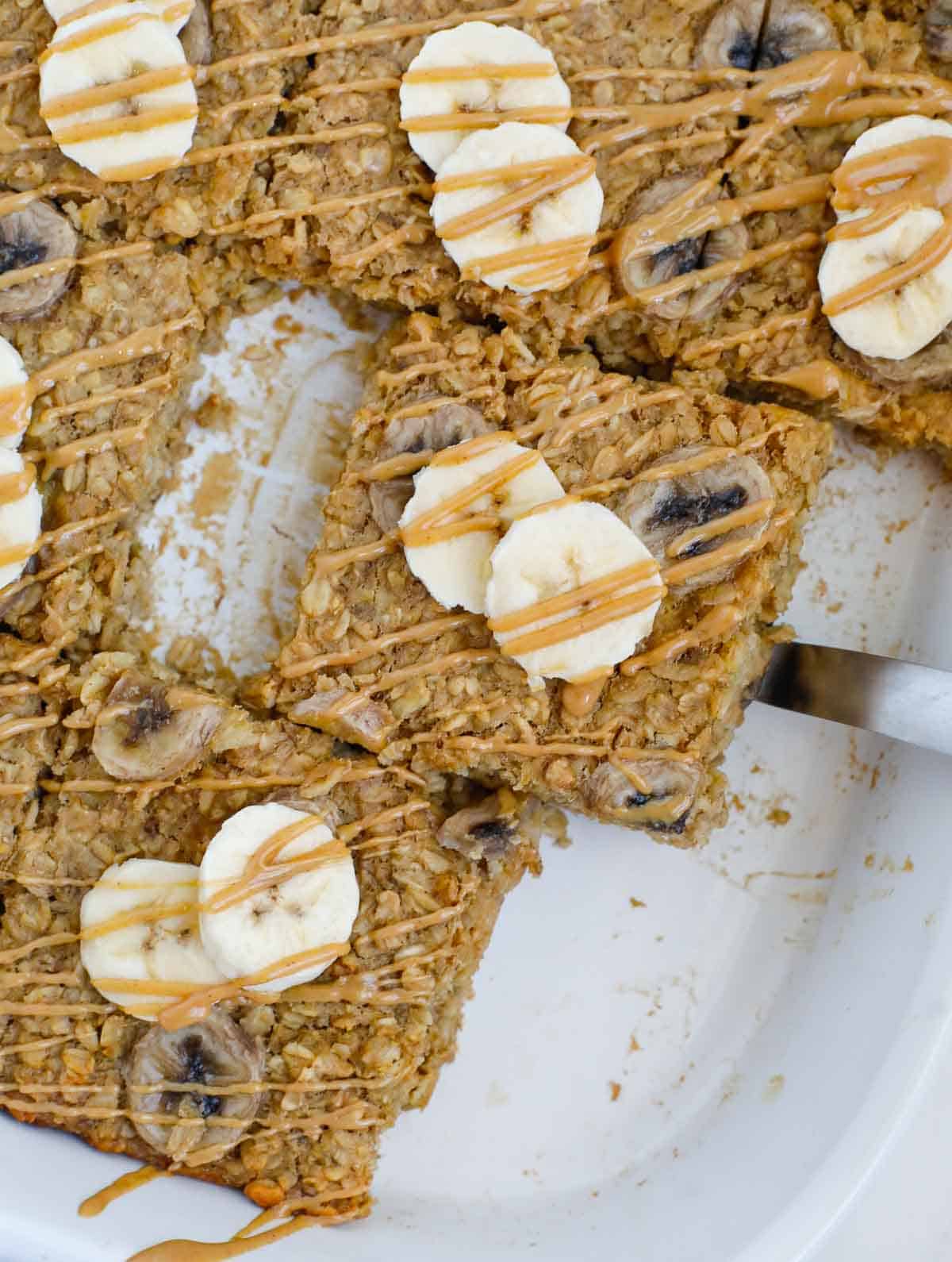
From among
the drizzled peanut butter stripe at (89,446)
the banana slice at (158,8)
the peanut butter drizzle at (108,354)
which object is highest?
the banana slice at (158,8)

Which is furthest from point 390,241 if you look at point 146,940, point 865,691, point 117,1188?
point 117,1188

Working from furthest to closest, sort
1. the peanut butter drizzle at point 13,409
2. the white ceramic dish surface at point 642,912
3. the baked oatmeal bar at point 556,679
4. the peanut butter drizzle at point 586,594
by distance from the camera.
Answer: the white ceramic dish surface at point 642,912, the peanut butter drizzle at point 13,409, the baked oatmeal bar at point 556,679, the peanut butter drizzle at point 586,594

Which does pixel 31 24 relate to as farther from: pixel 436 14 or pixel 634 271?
pixel 634 271

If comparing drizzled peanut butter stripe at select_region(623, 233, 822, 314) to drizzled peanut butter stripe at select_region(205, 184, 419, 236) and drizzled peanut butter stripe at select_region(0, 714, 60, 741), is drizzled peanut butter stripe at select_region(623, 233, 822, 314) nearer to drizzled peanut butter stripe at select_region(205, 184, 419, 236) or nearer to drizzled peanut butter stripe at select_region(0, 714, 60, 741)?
drizzled peanut butter stripe at select_region(205, 184, 419, 236)

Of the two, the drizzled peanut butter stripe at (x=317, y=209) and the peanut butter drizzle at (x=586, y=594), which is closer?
the peanut butter drizzle at (x=586, y=594)

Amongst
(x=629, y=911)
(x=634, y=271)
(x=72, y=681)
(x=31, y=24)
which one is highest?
(x=31, y=24)

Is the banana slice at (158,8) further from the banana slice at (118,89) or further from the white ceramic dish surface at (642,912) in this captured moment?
the white ceramic dish surface at (642,912)

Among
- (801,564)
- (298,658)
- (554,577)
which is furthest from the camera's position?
(801,564)

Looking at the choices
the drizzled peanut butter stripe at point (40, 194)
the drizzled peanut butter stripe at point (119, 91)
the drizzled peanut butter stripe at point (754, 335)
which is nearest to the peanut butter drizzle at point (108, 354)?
the drizzled peanut butter stripe at point (40, 194)

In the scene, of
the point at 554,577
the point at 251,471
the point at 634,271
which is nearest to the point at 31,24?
the point at 251,471
